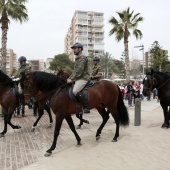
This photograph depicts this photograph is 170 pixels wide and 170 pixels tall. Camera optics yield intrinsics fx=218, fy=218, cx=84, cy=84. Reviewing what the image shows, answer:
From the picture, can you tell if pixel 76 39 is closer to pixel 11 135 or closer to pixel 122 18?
pixel 122 18

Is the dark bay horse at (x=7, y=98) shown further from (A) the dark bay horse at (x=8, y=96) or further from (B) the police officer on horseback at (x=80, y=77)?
(B) the police officer on horseback at (x=80, y=77)

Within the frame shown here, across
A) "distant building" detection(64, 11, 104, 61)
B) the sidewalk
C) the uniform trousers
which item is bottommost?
the sidewalk

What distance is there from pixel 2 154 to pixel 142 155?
3367mm

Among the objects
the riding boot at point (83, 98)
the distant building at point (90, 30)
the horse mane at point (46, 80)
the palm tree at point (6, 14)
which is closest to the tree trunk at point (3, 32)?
the palm tree at point (6, 14)

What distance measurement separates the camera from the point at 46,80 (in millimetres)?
5734

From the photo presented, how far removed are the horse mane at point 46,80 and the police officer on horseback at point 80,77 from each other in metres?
0.39

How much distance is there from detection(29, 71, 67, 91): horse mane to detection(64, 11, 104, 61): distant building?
273 ft

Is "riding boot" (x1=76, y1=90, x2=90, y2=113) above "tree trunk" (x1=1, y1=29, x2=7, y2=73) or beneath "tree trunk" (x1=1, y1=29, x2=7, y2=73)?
beneath

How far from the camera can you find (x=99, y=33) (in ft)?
304

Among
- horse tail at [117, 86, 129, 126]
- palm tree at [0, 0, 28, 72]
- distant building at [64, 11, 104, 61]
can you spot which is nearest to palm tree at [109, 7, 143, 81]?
palm tree at [0, 0, 28, 72]

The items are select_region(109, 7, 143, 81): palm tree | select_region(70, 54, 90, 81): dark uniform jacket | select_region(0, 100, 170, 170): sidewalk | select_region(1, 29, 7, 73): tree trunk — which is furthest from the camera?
select_region(109, 7, 143, 81): palm tree

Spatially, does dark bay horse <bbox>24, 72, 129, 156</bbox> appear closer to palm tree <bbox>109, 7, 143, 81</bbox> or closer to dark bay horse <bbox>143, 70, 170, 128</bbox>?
dark bay horse <bbox>143, 70, 170, 128</bbox>

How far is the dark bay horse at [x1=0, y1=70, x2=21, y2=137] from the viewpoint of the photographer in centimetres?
727

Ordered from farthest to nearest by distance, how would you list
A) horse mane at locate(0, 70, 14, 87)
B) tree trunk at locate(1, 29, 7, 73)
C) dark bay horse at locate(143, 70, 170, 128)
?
tree trunk at locate(1, 29, 7, 73)
dark bay horse at locate(143, 70, 170, 128)
horse mane at locate(0, 70, 14, 87)
